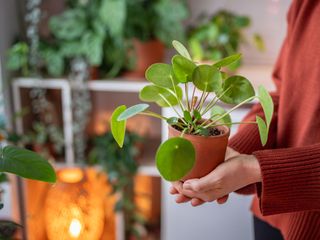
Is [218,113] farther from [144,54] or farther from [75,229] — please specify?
[144,54]

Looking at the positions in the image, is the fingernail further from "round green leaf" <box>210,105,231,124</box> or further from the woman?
"round green leaf" <box>210,105,231,124</box>

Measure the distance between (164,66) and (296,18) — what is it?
1.32 feet

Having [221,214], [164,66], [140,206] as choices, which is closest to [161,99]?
[164,66]

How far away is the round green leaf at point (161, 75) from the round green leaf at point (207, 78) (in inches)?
2.0

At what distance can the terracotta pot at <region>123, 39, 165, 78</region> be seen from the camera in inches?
55.3

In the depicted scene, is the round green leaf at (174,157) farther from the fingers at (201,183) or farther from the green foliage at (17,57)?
the green foliage at (17,57)

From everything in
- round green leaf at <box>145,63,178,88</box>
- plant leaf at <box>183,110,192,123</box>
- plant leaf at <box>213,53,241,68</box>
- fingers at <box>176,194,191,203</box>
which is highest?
plant leaf at <box>213,53,241,68</box>

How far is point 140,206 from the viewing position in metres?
1.82

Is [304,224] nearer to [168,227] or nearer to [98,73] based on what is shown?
[168,227]

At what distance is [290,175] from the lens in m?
0.65

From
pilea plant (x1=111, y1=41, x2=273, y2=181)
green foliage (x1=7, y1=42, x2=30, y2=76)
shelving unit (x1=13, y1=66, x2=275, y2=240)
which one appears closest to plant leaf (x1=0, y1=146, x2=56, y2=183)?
pilea plant (x1=111, y1=41, x2=273, y2=181)

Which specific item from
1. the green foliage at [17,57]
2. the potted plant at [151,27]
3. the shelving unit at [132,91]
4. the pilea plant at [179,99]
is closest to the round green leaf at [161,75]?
the pilea plant at [179,99]

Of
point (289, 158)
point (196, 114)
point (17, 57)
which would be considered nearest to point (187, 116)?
point (196, 114)

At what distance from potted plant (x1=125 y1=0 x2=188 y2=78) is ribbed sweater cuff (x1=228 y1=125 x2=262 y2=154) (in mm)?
649
